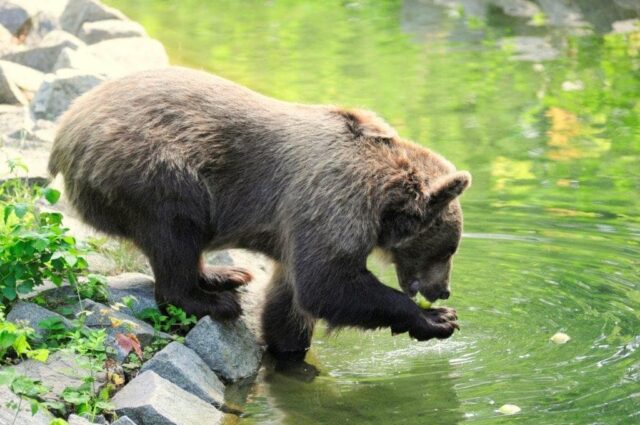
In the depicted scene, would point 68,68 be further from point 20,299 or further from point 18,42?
point 20,299

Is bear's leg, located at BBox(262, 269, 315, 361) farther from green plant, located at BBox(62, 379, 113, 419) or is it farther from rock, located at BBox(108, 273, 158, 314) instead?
green plant, located at BBox(62, 379, 113, 419)

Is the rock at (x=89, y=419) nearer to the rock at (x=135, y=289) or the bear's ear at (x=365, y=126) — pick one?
the rock at (x=135, y=289)

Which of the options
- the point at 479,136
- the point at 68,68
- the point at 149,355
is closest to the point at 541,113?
the point at 479,136

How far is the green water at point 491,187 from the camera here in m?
6.91

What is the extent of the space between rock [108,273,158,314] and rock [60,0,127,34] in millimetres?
10411

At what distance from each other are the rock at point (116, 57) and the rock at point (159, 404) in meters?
6.62

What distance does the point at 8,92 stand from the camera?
12.3 meters

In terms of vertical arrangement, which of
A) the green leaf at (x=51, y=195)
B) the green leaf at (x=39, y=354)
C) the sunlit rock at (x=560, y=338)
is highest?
the green leaf at (x=51, y=195)

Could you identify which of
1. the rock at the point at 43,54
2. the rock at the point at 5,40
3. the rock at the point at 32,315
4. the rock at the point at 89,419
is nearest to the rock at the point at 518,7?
the rock at the point at 43,54

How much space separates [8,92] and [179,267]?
5880 millimetres

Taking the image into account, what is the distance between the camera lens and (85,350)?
605 cm

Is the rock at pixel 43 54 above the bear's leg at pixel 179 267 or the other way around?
the other way around

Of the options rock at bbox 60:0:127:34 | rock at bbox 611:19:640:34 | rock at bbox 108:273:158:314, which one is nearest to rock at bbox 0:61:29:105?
rock at bbox 108:273:158:314

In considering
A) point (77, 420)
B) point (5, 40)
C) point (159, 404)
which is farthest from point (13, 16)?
point (77, 420)
